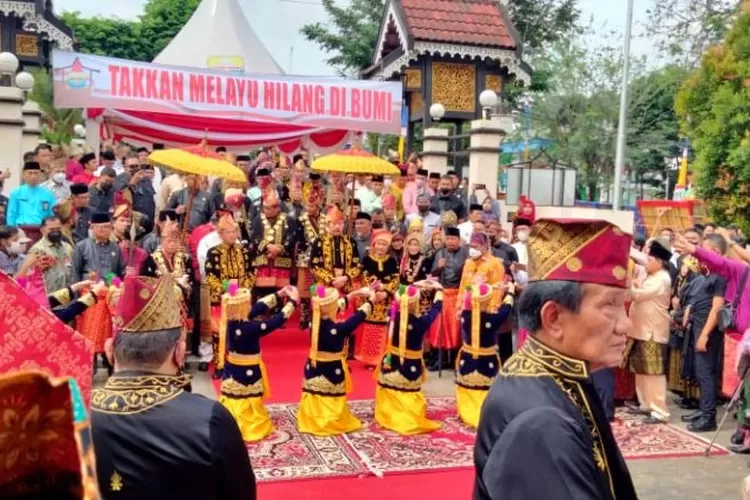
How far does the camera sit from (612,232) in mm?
1980

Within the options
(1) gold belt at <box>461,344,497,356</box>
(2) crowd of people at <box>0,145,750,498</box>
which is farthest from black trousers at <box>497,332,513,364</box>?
(1) gold belt at <box>461,344,497,356</box>

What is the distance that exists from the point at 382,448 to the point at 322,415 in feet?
1.94

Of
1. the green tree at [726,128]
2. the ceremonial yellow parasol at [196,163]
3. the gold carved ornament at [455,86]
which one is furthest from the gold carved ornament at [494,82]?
the green tree at [726,128]

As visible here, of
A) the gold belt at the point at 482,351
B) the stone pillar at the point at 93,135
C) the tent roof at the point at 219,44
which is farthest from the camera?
the tent roof at the point at 219,44

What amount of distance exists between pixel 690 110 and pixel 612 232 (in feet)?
14.6

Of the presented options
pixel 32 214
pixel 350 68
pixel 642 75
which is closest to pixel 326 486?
pixel 32 214

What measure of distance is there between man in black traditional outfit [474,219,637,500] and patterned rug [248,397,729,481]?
3.88 meters

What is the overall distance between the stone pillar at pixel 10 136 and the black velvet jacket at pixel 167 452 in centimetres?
976

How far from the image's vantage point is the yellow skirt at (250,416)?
6203mm

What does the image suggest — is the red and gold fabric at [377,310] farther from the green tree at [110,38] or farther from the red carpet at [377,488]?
the green tree at [110,38]

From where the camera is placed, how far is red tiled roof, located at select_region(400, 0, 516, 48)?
13.8 metres

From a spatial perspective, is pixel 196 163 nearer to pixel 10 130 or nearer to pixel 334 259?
pixel 334 259

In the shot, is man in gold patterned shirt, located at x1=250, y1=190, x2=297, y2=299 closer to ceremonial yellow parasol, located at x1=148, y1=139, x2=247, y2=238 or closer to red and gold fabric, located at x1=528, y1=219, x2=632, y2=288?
ceremonial yellow parasol, located at x1=148, y1=139, x2=247, y2=238

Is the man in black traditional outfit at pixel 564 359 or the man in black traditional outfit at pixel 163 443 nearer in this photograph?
the man in black traditional outfit at pixel 564 359
